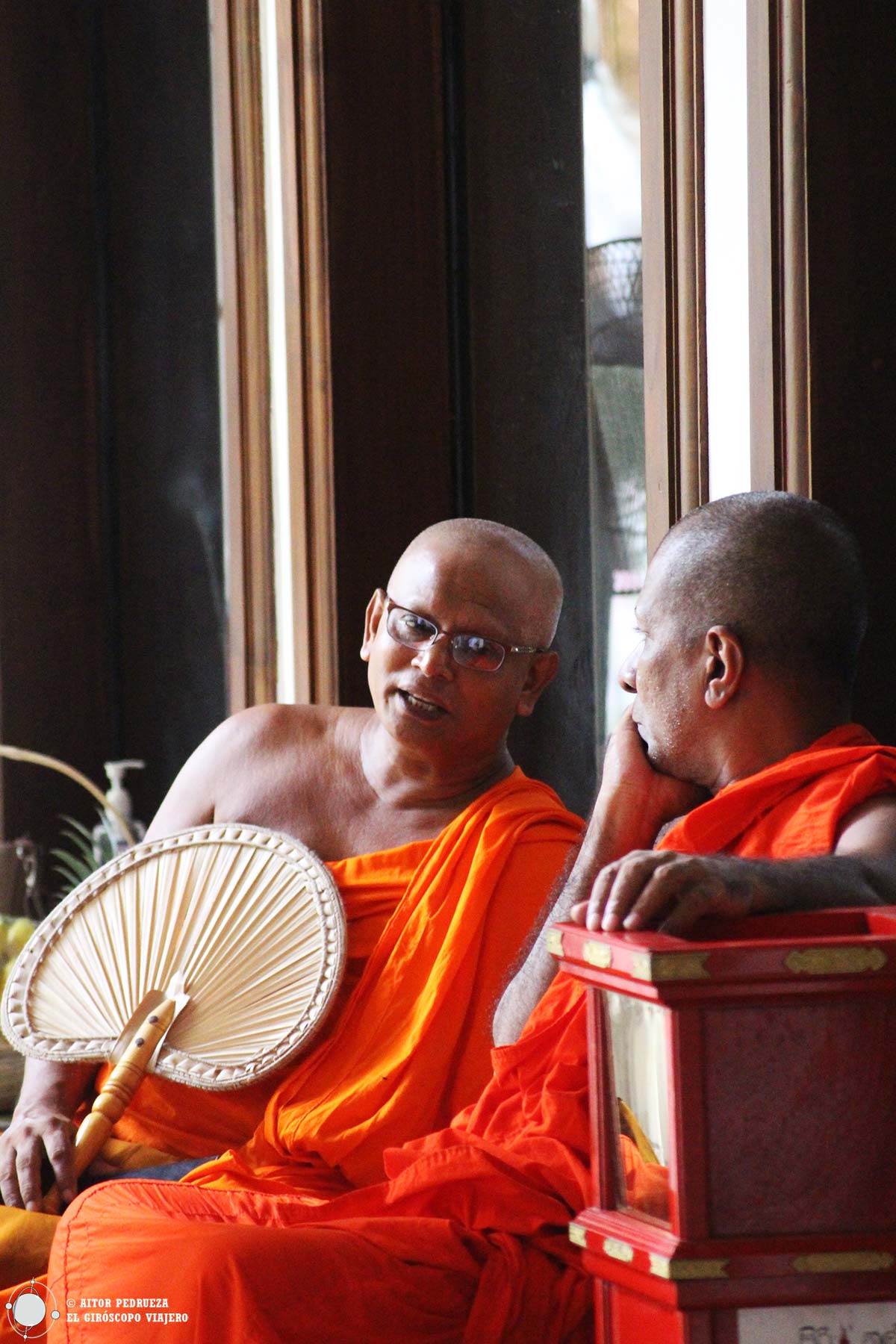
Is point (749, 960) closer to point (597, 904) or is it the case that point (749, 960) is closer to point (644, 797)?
point (597, 904)

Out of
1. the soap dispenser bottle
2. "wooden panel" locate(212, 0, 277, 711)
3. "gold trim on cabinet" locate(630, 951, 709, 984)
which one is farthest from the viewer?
the soap dispenser bottle

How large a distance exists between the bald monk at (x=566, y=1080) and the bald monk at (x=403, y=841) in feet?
0.98

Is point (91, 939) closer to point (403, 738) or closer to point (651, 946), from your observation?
point (403, 738)

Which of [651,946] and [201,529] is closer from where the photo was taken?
[651,946]

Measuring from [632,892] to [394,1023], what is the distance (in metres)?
0.98

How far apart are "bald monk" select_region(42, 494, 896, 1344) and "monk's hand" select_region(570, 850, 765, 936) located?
19cm

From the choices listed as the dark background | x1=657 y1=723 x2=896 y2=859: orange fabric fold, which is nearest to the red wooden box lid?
x1=657 y1=723 x2=896 y2=859: orange fabric fold

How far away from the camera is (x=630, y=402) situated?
3104 millimetres

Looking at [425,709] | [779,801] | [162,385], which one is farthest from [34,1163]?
[162,385]

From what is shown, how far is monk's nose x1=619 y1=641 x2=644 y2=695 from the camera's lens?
75.8 inches

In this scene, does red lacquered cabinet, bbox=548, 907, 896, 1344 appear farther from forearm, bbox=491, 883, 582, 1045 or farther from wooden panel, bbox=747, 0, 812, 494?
wooden panel, bbox=747, 0, 812, 494

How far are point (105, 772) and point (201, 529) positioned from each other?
82 cm

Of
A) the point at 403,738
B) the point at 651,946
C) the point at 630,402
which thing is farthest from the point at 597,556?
the point at 651,946

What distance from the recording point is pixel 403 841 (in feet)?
8.22
